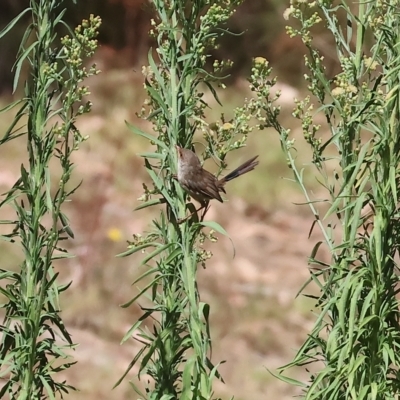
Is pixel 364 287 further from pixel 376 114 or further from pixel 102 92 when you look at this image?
pixel 102 92

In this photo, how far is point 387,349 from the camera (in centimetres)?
125

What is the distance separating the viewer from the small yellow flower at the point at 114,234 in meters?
3.61

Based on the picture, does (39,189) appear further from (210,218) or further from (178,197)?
(210,218)

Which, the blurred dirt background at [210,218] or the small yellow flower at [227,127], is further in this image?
the blurred dirt background at [210,218]

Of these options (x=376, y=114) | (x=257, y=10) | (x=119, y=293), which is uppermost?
(x=257, y=10)

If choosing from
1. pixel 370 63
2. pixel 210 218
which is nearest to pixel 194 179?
pixel 370 63

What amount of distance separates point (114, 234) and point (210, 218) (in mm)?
495

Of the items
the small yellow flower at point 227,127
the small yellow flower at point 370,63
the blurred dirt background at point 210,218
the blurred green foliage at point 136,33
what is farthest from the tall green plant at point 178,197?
the blurred green foliage at point 136,33

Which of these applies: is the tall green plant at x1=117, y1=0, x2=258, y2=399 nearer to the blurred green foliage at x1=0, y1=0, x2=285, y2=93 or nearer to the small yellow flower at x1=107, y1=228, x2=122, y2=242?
the small yellow flower at x1=107, y1=228, x2=122, y2=242

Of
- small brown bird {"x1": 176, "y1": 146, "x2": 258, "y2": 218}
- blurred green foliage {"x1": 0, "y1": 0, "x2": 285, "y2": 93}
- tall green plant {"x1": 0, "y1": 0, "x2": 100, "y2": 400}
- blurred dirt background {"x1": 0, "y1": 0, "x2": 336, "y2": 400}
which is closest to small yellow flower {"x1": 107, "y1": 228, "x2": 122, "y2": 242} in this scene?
blurred dirt background {"x1": 0, "y1": 0, "x2": 336, "y2": 400}

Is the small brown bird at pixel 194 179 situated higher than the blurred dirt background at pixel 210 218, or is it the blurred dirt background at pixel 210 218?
the blurred dirt background at pixel 210 218

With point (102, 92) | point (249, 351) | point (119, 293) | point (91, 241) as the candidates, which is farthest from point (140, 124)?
point (249, 351)

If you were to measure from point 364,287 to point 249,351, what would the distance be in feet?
6.64

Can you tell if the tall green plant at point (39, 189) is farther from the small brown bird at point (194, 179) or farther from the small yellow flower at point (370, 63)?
the small yellow flower at point (370, 63)
